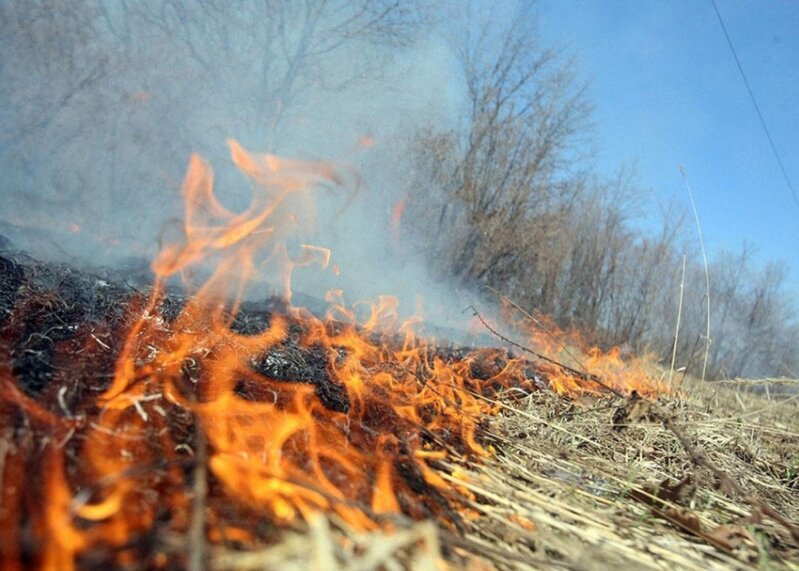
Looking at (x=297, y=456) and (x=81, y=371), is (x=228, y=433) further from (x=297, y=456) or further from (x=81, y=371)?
(x=81, y=371)

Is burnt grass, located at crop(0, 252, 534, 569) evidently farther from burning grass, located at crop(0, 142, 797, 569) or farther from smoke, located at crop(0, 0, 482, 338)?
smoke, located at crop(0, 0, 482, 338)

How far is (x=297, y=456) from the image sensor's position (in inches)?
68.8

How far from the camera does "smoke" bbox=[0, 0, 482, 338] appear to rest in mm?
7562

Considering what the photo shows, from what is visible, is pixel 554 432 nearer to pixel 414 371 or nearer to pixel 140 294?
pixel 414 371

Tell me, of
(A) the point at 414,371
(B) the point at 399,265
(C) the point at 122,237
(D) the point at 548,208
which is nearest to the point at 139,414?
(A) the point at 414,371

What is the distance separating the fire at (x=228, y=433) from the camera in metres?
1.17

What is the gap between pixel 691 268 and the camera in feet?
62.3

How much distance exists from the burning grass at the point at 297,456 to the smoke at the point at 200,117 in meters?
3.17

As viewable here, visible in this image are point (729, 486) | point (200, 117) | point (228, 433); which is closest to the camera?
point (228, 433)

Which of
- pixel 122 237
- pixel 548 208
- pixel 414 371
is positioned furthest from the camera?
pixel 548 208

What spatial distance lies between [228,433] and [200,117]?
887 cm

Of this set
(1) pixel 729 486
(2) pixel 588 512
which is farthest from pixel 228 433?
(1) pixel 729 486

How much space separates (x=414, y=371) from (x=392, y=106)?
7828 millimetres

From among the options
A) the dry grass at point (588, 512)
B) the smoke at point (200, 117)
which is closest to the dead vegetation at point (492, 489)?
the dry grass at point (588, 512)
